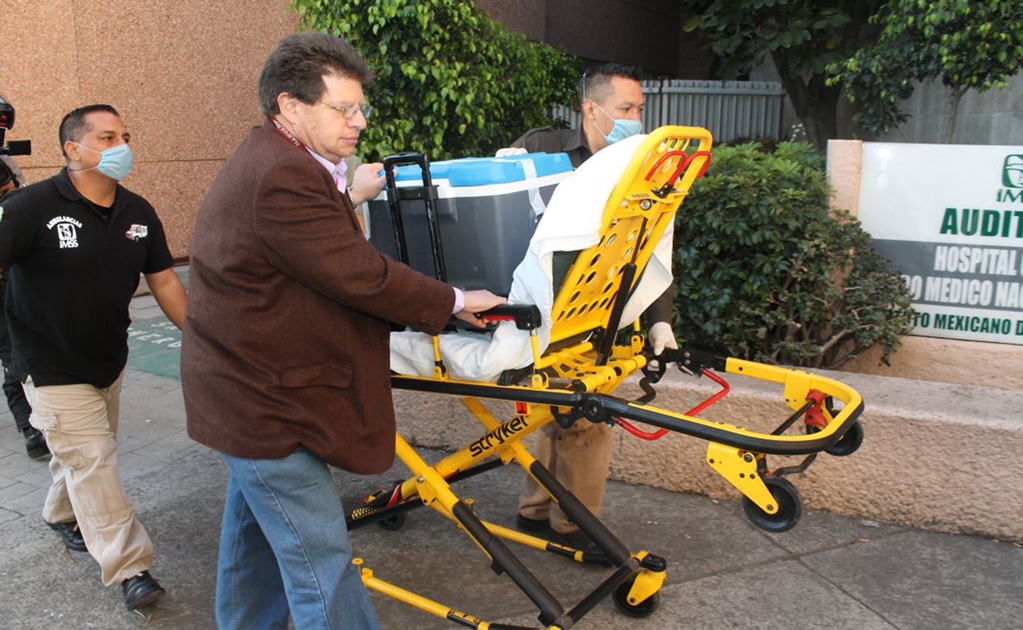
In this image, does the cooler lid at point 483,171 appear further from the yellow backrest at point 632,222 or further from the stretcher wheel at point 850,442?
the stretcher wheel at point 850,442

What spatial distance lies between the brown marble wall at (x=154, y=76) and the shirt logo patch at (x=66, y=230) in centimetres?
449

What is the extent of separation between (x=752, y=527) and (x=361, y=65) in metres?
2.63

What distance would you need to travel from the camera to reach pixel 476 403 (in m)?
3.23

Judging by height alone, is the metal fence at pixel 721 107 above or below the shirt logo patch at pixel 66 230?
above

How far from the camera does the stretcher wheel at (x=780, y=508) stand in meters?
2.42

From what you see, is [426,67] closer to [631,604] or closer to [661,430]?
[661,430]

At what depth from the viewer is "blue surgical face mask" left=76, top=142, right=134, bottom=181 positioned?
10.8 feet

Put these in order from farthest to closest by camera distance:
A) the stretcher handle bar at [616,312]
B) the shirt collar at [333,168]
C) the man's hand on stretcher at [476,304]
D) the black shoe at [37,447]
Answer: the black shoe at [37,447] < the stretcher handle bar at [616,312] < the man's hand on stretcher at [476,304] < the shirt collar at [333,168]

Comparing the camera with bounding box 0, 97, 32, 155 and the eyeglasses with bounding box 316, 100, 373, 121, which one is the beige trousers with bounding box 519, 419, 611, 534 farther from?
the camera with bounding box 0, 97, 32, 155

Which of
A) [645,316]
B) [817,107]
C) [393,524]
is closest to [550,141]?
[645,316]

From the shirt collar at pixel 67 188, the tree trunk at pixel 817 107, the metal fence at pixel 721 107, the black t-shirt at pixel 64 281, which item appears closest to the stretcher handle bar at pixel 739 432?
the black t-shirt at pixel 64 281

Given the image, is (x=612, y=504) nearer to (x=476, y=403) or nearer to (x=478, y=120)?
(x=476, y=403)

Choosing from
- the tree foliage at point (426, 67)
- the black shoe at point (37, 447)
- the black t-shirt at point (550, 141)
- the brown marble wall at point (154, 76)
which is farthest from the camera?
the brown marble wall at point (154, 76)

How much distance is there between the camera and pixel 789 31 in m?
7.46
